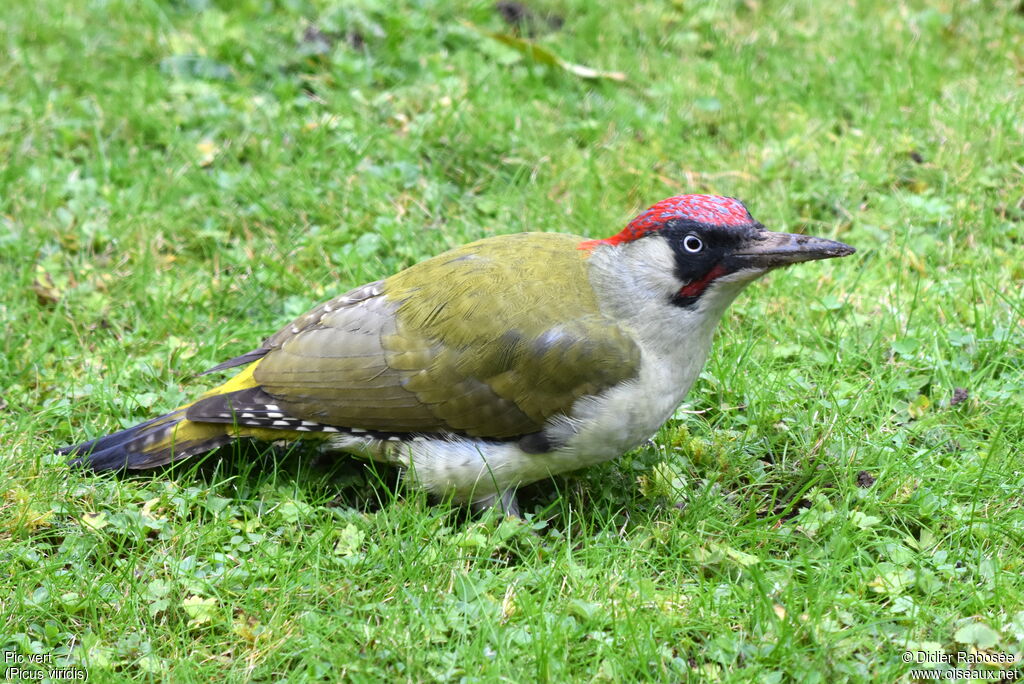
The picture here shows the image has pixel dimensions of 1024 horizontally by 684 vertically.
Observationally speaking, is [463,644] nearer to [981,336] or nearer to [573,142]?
[981,336]

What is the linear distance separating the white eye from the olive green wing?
0.38 m

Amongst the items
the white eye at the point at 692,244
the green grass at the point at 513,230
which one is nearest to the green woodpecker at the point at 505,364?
the white eye at the point at 692,244

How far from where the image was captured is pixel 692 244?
3.77 metres

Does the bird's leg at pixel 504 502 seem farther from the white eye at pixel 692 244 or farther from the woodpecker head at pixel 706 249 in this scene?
the white eye at pixel 692 244

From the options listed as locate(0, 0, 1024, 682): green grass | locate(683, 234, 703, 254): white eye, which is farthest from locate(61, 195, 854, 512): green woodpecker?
locate(0, 0, 1024, 682): green grass

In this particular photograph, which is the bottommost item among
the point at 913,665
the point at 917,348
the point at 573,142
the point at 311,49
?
the point at 913,665

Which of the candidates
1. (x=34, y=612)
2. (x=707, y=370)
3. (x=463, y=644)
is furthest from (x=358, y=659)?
(x=707, y=370)

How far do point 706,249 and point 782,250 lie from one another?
248mm

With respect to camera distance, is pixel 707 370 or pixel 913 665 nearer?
pixel 913 665

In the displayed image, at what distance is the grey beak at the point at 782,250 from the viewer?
3.64 meters

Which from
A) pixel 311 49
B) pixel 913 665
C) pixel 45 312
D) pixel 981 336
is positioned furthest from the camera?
pixel 311 49

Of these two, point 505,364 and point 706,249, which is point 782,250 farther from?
point 505,364

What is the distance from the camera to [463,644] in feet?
11.0

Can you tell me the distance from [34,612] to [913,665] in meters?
2.65
